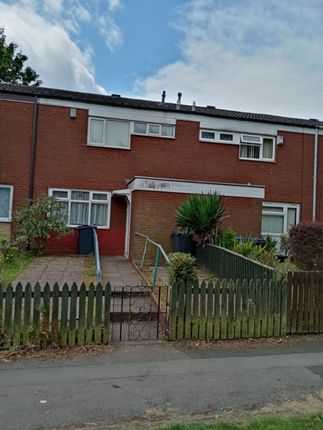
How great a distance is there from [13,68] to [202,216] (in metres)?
A: 25.2

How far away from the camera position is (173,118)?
15.6 meters

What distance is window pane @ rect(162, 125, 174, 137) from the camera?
51.4 ft

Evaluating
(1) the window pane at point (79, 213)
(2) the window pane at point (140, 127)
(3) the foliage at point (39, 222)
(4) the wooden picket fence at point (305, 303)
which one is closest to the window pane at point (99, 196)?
(1) the window pane at point (79, 213)

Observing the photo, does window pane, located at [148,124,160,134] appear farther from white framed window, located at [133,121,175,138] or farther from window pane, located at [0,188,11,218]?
window pane, located at [0,188,11,218]

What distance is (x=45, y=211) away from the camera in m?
13.3

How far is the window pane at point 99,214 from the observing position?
14.9 metres

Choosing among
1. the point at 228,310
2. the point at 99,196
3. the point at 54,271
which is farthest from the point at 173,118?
the point at 228,310

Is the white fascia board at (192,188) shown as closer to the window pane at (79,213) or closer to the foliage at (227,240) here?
the foliage at (227,240)

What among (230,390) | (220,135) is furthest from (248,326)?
(220,135)

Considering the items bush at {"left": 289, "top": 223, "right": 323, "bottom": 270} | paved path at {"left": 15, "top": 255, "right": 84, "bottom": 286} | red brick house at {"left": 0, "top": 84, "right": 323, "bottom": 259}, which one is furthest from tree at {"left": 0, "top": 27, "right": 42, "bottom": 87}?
bush at {"left": 289, "top": 223, "right": 323, "bottom": 270}

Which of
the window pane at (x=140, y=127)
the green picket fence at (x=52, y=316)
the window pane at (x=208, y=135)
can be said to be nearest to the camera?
the green picket fence at (x=52, y=316)

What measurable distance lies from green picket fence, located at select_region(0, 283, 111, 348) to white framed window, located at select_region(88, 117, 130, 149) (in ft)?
33.3

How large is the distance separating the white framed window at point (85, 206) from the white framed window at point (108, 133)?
1936 millimetres

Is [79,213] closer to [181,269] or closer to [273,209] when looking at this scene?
[273,209]
